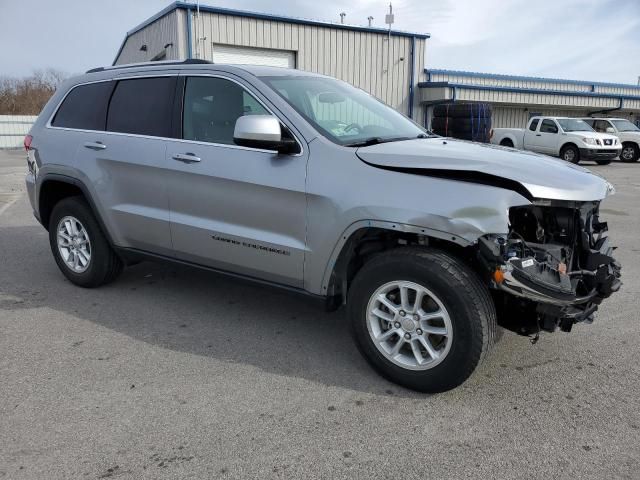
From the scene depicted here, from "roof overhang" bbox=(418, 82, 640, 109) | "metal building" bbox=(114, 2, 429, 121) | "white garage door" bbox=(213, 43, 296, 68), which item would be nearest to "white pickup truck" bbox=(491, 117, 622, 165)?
"roof overhang" bbox=(418, 82, 640, 109)

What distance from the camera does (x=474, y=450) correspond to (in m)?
2.72

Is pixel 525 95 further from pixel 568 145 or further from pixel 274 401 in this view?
pixel 274 401

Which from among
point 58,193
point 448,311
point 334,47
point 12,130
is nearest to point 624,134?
point 334,47

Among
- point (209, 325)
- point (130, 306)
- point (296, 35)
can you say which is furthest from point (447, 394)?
point (296, 35)

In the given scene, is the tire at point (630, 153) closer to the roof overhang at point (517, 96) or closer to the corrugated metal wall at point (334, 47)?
the roof overhang at point (517, 96)

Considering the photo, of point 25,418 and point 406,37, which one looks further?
point 406,37

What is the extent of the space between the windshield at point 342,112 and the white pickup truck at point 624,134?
2160 centimetres

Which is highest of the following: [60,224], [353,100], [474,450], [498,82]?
[498,82]

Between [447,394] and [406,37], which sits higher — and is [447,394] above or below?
below

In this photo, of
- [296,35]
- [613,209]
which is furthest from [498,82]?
[613,209]

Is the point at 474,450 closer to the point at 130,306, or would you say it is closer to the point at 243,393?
the point at 243,393

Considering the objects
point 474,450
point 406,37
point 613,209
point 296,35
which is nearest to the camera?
point 474,450

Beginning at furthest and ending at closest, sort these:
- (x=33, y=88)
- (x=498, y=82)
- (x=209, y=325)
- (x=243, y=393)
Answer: (x=33, y=88), (x=498, y=82), (x=209, y=325), (x=243, y=393)

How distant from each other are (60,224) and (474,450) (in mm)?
4130
